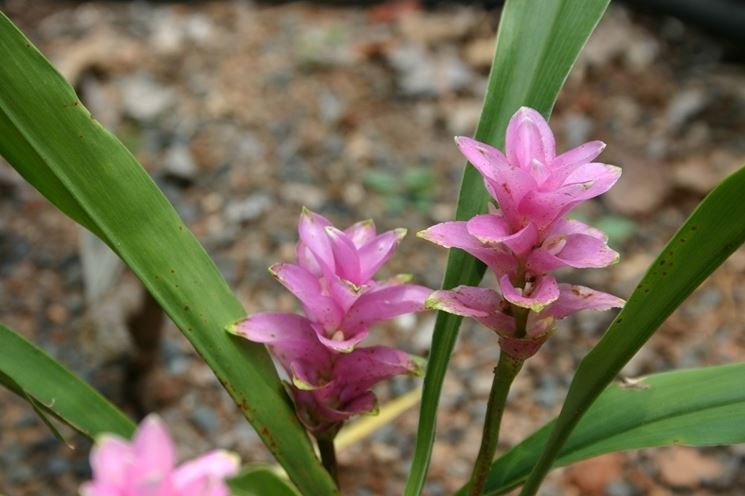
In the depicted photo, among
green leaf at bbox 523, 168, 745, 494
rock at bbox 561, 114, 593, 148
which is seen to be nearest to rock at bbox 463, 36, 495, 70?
rock at bbox 561, 114, 593, 148

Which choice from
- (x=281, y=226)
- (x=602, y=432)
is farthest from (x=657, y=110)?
(x=602, y=432)

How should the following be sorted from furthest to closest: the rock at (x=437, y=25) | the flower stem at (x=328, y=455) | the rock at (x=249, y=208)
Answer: the rock at (x=437, y=25)
the rock at (x=249, y=208)
the flower stem at (x=328, y=455)

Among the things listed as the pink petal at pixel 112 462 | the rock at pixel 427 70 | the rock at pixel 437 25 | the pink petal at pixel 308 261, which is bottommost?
the pink petal at pixel 112 462

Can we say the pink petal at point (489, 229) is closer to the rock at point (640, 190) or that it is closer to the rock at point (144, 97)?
the rock at point (640, 190)

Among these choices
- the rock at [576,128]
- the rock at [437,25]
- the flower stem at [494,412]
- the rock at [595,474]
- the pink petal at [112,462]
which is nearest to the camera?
the pink petal at [112,462]

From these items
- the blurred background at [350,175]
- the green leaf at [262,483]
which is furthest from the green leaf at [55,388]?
the blurred background at [350,175]

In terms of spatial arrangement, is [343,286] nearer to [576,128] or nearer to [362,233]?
[362,233]

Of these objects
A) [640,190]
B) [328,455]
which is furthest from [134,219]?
[640,190]

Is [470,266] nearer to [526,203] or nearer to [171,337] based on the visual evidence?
[526,203]
